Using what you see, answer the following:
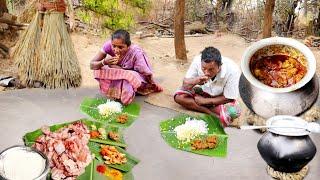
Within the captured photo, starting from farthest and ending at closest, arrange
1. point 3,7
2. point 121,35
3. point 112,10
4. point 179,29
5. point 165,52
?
point 165,52 → point 3,7 → point 179,29 → point 112,10 → point 121,35

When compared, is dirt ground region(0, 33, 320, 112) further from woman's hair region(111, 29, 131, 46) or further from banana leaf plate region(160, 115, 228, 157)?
woman's hair region(111, 29, 131, 46)

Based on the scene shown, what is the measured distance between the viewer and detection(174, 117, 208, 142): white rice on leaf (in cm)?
468

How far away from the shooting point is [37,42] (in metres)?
5.71

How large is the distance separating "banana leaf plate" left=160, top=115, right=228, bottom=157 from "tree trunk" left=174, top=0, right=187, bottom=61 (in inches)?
94.9

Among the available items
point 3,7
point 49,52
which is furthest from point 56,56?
point 3,7

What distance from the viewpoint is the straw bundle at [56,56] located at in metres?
5.61

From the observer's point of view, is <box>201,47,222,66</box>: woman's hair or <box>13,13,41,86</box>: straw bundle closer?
<box>201,47,222,66</box>: woman's hair

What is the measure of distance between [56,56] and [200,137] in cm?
198

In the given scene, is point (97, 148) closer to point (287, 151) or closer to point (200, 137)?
point (200, 137)

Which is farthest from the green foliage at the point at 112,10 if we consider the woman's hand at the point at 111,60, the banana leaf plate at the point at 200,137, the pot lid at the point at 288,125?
the pot lid at the point at 288,125

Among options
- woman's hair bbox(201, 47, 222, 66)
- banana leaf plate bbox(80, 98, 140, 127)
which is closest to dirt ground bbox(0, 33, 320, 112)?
banana leaf plate bbox(80, 98, 140, 127)

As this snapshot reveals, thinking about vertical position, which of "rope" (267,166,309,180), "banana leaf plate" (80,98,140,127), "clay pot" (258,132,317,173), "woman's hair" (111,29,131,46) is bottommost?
"rope" (267,166,309,180)

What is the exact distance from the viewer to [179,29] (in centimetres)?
729

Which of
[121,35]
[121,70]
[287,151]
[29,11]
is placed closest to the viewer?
[287,151]
